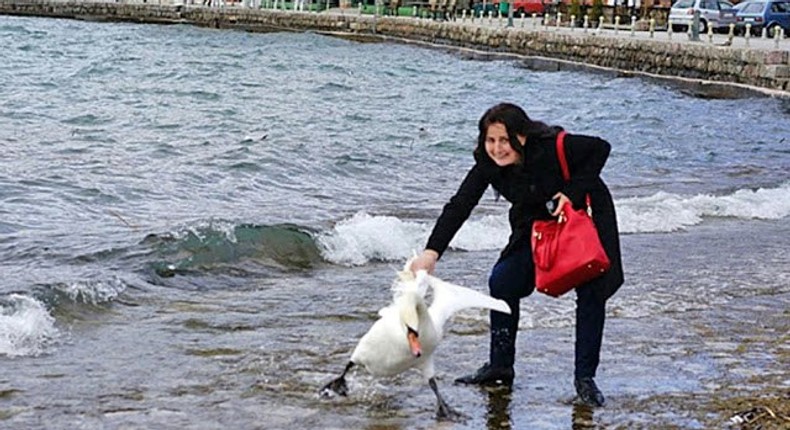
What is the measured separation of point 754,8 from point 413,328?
146 ft

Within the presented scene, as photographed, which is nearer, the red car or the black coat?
the black coat

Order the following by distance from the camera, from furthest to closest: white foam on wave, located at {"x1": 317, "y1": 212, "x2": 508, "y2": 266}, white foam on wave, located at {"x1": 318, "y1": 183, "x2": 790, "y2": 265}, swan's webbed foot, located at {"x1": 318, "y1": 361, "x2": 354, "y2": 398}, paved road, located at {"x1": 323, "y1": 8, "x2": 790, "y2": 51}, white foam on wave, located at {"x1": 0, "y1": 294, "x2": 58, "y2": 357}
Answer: paved road, located at {"x1": 323, "y1": 8, "x2": 790, "y2": 51} → white foam on wave, located at {"x1": 318, "y1": 183, "x2": 790, "y2": 265} → white foam on wave, located at {"x1": 317, "y1": 212, "x2": 508, "y2": 266} → white foam on wave, located at {"x1": 0, "y1": 294, "x2": 58, "y2": 357} → swan's webbed foot, located at {"x1": 318, "y1": 361, "x2": 354, "y2": 398}

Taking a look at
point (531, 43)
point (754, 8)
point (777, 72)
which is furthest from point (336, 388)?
point (531, 43)

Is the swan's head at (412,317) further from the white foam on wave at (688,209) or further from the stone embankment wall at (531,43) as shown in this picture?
the stone embankment wall at (531,43)

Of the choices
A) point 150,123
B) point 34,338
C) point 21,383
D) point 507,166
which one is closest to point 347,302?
point 34,338

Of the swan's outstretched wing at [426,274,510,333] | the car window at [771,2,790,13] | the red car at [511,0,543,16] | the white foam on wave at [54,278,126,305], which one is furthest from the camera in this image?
the red car at [511,0,543,16]

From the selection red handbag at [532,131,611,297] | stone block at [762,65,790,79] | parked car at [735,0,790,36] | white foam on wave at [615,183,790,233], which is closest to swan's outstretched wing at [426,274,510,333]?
red handbag at [532,131,611,297]

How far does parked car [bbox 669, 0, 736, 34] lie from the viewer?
47.7 meters

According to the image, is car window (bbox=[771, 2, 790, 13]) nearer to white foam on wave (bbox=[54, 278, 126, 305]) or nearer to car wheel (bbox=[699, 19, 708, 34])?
car wheel (bbox=[699, 19, 708, 34])

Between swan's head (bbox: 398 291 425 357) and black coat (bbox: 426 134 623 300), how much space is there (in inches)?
17.7

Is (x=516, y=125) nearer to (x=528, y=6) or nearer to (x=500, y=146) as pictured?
(x=500, y=146)

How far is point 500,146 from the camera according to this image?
6.00 m

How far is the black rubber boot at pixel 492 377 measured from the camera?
6602 mm

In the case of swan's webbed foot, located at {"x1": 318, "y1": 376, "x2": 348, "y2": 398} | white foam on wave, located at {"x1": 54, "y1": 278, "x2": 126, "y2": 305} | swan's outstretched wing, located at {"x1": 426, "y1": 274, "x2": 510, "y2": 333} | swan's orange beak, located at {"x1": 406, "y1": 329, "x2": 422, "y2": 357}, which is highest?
swan's outstretched wing, located at {"x1": 426, "y1": 274, "x2": 510, "y2": 333}
